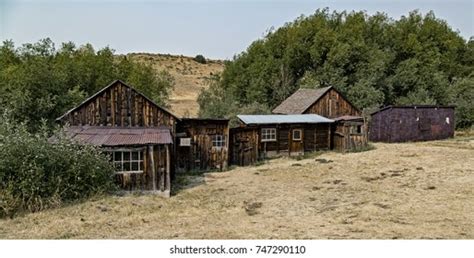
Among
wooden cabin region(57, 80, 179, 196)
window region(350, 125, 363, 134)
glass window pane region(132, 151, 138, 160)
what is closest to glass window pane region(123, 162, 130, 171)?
wooden cabin region(57, 80, 179, 196)

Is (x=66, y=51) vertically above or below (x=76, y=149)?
above

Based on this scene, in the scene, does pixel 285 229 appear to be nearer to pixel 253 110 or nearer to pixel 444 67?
pixel 253 110

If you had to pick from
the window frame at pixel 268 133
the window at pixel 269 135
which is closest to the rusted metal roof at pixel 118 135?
the window frame at pixel 268 133

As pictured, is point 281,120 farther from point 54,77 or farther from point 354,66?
point 354,66

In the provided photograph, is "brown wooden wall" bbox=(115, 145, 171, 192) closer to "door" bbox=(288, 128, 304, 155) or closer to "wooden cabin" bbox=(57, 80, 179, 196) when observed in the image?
"wooden cabin" bbox=(57, 80, 179, 196)

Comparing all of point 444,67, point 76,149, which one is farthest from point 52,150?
point 444,67

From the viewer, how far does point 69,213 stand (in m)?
10.8

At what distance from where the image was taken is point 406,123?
27.2 meters

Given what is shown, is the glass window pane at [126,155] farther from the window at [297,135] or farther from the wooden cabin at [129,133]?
the window at [297,135]

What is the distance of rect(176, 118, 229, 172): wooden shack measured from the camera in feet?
60.2

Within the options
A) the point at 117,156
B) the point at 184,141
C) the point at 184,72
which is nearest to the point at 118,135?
the point at 117,156

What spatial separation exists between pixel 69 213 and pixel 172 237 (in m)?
3.81

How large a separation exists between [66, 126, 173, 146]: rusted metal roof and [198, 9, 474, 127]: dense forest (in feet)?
51.4

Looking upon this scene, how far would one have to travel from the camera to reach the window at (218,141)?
18844 millimetres
